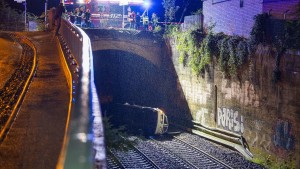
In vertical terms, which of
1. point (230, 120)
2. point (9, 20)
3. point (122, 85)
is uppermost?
point (9, 20)

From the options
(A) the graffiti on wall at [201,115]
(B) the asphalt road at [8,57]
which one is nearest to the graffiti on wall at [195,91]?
(A) the graffiti on wall at [201,115]

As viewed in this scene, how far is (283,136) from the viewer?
1429 cm

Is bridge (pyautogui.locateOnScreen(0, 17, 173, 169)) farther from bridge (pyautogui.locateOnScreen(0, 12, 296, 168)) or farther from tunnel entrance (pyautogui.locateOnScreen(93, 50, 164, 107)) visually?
tunnel entrance (pyautogui.locateOnScreen(93, 50, 164, 107))

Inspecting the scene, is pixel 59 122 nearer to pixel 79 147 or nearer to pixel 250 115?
pixel 79 147

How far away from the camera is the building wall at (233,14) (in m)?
19.2

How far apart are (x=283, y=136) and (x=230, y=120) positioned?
4.13 meters

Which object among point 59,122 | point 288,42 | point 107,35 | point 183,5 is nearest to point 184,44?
point 107,35

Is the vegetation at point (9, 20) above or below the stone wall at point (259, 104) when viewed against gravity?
above

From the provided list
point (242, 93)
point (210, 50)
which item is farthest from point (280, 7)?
point (242, 93)

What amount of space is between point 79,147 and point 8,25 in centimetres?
3328

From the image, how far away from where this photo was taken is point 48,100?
7754 mm

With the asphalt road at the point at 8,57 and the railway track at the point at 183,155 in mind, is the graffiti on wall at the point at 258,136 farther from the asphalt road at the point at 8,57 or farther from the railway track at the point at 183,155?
the asphalt road at the point at 8,57

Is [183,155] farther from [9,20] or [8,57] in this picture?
[9,20]

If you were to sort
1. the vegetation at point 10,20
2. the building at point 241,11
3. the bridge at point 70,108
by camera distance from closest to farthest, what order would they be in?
1. the bridge at point 70,108
2. the building at point 241,11
3. the vegetation at point 10,20
